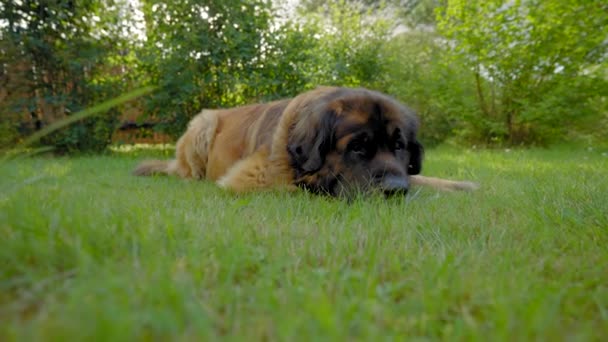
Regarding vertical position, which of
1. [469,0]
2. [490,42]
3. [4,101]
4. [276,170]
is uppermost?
[469,0]

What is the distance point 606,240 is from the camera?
5.25 ft

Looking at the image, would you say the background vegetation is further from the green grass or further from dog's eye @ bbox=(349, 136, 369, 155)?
the green grass

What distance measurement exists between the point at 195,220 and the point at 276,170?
1.41 m

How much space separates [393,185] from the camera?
252 centimetres

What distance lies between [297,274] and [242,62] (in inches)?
275

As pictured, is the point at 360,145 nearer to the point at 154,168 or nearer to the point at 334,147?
the point at 334,147

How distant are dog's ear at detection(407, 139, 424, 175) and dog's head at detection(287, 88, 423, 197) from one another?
0.44 ft

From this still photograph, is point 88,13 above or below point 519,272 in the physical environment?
above

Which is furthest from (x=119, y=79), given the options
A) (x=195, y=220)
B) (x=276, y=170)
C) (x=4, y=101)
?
(x=195, y=220)

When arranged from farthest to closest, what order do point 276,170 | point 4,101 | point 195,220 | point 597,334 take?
point 4,101, point 276,170, point 195,220, point 597,334

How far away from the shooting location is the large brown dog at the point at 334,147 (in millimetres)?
2754

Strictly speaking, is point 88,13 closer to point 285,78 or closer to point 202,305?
point 285,78

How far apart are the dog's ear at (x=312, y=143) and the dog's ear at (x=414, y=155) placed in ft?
2.48

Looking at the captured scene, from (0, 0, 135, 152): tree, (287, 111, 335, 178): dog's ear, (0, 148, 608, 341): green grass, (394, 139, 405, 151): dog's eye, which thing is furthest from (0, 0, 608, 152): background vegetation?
(0, 148, 608, 341): green grass
